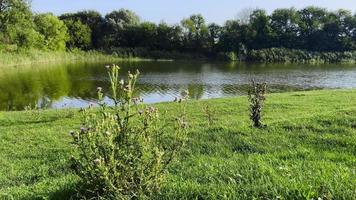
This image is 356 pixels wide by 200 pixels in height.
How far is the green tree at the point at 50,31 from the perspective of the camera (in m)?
77.6

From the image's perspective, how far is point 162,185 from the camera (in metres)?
5.43

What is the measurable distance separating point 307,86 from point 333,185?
3506 cm

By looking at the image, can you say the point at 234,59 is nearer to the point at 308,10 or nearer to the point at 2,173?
the point at 308,10

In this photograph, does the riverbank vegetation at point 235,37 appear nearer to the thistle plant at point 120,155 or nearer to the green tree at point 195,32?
the green tree at point 195,32

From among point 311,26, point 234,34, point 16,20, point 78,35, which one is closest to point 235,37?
point 234,34

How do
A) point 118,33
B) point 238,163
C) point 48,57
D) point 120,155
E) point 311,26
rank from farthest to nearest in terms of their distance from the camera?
1. point 118,33
2. point 311,26
3. point 48,57
4. point 238,163
5. point 120,155

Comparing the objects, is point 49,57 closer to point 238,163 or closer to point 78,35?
point 78,35

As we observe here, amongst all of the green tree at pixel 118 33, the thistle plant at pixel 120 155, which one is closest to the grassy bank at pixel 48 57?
the green tree at pixel 118 33

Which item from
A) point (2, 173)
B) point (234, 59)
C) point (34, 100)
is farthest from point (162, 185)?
point (234, 59)

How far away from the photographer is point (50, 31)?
78.9 meters

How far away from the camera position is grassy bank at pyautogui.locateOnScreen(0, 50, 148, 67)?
57.0 m

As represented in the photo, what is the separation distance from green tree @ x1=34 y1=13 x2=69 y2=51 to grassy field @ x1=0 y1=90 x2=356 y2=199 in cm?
6730

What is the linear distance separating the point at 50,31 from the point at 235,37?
114ft

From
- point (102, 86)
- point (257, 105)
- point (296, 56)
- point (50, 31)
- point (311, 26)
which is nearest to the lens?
point (257, 105)
